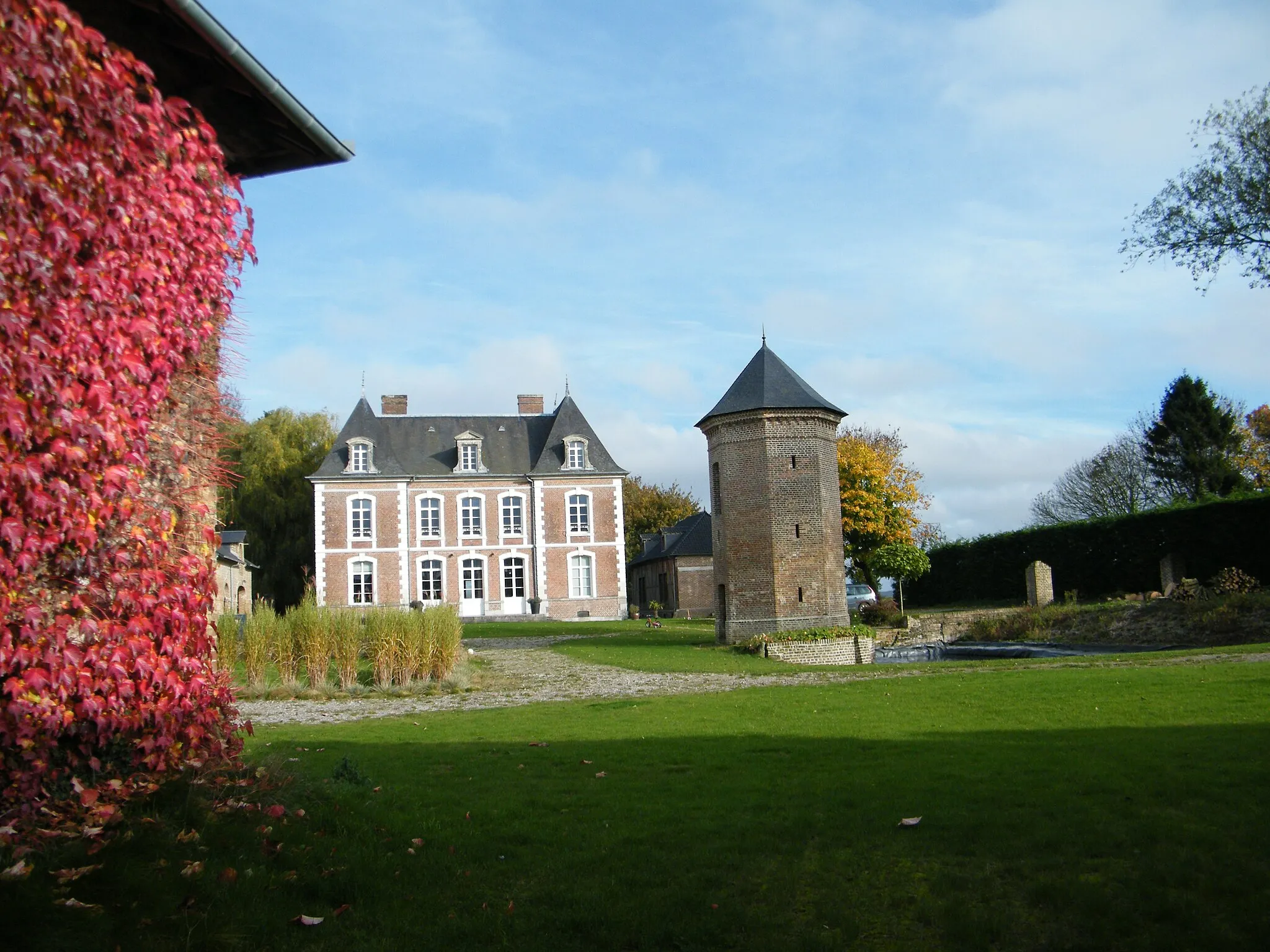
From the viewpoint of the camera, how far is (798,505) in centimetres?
2377

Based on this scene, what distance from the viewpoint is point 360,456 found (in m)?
39.8

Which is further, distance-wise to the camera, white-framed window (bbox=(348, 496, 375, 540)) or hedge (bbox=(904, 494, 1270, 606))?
white-framed window (bbox=(348, 496, 375, 540))

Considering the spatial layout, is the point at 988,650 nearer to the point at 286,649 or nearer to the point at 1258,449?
the point at 286,649

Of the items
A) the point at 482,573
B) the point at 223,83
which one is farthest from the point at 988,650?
the point at 482,573

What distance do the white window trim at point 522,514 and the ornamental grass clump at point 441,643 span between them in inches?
995

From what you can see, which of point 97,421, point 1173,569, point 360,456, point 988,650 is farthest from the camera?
point 360,456

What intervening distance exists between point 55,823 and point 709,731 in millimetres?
5939

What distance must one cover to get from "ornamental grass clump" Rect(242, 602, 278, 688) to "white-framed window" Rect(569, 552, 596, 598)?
86.5ft

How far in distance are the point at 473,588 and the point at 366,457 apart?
269 inches

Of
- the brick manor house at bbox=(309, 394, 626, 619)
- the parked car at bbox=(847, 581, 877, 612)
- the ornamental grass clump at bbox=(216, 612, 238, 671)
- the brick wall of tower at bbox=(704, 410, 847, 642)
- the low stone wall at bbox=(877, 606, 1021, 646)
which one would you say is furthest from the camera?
the parked car at bbox=(847, 581, 877, 612)

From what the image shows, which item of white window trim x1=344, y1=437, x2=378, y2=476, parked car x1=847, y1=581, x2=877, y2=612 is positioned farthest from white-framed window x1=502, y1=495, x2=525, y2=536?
parked car x1=847, y1=581, x2=877, y2=612

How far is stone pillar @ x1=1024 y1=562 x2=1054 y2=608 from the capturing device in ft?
97.3

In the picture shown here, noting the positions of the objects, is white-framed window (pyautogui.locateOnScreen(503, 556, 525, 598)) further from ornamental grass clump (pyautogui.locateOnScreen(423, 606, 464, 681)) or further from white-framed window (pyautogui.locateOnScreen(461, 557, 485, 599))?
ornamental grass clump (pyautogui.locateOnScreen(423, 606, 464, 681))

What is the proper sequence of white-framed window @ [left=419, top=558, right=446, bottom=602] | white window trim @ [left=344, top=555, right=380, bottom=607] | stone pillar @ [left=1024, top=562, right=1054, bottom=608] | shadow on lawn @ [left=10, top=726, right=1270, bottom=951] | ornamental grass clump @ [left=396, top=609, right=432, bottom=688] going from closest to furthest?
shadow on lawn @ [left=10, top=726, right=1270, bottom=951] → ornamental grass clump @ [left=396, top=609, right=432, bottom=688] → stone pillar @ [left=1024, top=562, right=1054, bottom=608] → white window trim @ [left=344, top=555, right=380, bottom=607] → white-framed window @ [left=419, top=558, right=446, bottom=602]
